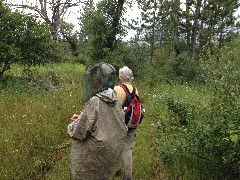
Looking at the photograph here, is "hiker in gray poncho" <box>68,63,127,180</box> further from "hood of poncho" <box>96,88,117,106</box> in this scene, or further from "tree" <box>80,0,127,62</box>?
"tree" <box>80,0,127,62</box>

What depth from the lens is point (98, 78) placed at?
4.16 m

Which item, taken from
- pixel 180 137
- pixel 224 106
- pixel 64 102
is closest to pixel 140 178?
pixel 180 137

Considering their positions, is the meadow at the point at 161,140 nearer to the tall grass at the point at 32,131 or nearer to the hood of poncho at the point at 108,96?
the tall grass at the point at 32,131

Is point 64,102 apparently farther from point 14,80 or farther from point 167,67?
point 167,67

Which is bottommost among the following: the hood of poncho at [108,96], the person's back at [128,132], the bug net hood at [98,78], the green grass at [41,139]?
the green grass at [41,139]

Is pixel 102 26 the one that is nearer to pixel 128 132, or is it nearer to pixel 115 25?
pixel 115 25

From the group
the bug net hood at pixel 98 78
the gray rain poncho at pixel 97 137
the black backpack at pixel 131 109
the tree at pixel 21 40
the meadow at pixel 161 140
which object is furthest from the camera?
the tree at pixel 21 40

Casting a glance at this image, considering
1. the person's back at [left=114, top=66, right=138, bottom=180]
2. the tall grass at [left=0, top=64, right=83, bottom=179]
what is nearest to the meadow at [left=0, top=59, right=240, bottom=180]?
the tall grass at [left=0, top=64, right=83, bottom=179]

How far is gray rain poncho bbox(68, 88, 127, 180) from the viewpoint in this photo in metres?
3.99

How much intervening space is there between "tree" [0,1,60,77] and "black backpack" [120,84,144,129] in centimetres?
935

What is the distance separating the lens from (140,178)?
21.5 ft

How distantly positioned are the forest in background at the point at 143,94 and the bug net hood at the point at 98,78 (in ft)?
5.11

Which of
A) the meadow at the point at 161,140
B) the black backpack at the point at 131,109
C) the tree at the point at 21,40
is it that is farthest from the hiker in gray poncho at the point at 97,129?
the tree at the point at 21,40

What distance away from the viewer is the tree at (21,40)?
14.2m
